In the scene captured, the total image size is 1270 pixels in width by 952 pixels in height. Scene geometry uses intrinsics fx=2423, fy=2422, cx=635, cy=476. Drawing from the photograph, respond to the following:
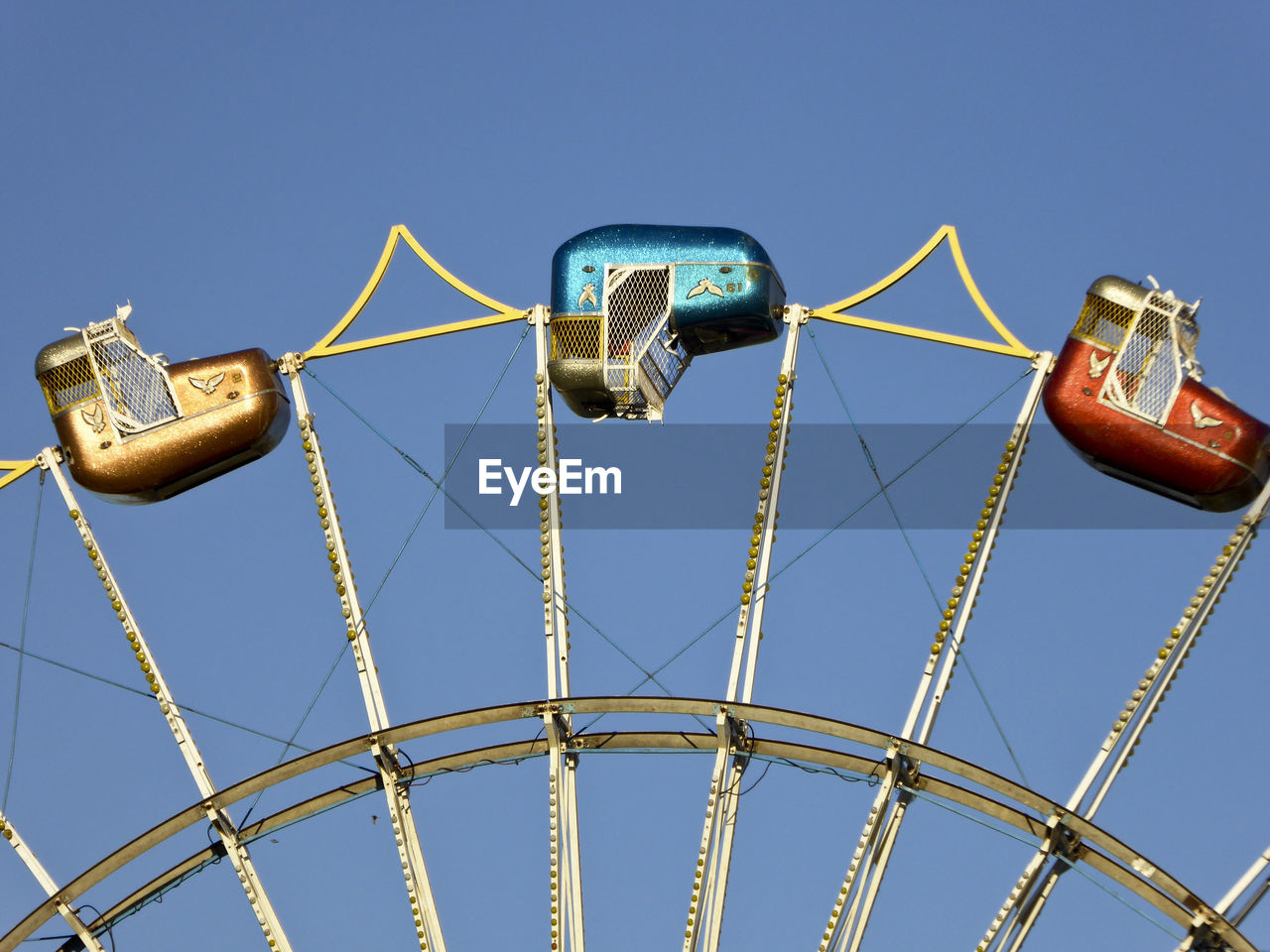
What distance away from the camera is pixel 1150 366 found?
1374 inches

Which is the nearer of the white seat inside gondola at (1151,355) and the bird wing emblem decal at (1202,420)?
the bird wing emblem decal at (1202,420)

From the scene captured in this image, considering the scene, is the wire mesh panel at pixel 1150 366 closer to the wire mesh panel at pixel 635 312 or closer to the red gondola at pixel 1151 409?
the red gondola at pixel 1151 409

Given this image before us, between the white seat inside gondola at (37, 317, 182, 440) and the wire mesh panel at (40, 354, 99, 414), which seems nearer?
the white seat inside gondola at (37, 317, 182, 440)

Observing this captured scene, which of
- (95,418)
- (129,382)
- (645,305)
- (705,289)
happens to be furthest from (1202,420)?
(95,418)

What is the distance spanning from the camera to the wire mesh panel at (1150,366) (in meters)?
34.8

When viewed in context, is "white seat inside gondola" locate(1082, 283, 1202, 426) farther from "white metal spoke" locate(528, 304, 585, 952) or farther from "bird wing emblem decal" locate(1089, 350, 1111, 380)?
"white metal spoke" locate(528, 304, 585, 952)

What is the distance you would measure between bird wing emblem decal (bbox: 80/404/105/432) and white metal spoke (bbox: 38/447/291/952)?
0.88 meters

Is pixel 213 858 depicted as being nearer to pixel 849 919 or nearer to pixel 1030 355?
pixel 849 919

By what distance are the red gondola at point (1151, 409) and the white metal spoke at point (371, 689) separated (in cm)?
1106

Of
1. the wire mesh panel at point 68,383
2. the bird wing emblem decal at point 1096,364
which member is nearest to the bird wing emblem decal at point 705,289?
the bird wing emblem decal at point 1096,364

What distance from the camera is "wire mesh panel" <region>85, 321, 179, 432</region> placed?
124 ft

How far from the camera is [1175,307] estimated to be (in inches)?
1372

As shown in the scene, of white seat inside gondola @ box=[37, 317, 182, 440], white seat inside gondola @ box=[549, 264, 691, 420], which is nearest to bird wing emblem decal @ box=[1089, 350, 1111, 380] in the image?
white seat inside gondola @ box=[549, 264, 691, 420]

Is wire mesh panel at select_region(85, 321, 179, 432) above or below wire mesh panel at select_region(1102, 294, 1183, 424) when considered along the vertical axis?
above
